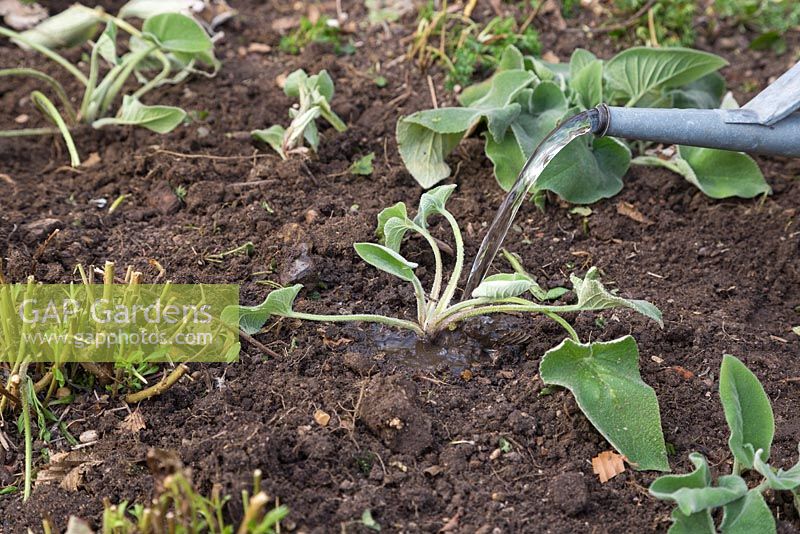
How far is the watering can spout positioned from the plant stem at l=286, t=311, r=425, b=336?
22.8 inches

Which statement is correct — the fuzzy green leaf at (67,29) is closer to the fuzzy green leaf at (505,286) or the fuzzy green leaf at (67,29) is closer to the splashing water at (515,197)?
the splashing water at (515,197)

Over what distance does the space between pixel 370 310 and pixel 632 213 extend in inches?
33.0

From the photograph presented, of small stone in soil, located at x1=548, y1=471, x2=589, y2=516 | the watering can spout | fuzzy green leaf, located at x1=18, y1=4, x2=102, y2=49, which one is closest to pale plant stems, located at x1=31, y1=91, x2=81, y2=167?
fuzzy green leaf, located at x1=18, y1=4, x2=102, y2=49

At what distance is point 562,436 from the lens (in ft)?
5.99

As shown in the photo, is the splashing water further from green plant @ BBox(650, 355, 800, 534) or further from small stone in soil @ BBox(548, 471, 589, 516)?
green plant @ BBox(650, 355, 800, 534)

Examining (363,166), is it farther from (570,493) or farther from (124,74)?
(570,493)

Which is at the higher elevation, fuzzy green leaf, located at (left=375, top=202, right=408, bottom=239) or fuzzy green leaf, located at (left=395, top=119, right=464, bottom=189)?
fuzzy green leaf, located at (left=375, top=202, right=408, bottom=239)

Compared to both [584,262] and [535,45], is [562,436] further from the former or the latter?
[535,45]

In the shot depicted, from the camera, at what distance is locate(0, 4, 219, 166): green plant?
2.65 m

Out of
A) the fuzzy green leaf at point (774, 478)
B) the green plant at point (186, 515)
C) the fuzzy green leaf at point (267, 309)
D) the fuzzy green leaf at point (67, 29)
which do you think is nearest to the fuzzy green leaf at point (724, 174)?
the fuzzy green leaf at point (774, 478)

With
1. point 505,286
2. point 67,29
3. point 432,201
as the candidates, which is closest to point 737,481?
point 505,286

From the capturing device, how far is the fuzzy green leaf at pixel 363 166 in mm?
2580

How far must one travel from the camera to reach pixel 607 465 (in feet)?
5.80

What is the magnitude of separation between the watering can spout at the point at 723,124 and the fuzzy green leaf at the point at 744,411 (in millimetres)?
538
